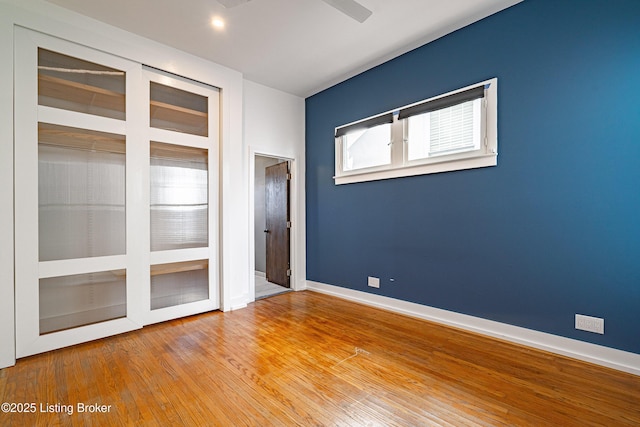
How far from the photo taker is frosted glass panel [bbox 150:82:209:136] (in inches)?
131

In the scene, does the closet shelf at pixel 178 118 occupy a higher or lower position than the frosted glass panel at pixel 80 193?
higher

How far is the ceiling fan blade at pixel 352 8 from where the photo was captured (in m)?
2.43

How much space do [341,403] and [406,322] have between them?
170 centimetres

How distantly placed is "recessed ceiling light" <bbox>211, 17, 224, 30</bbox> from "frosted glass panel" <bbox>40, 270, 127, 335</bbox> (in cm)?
277

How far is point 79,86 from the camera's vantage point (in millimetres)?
2814

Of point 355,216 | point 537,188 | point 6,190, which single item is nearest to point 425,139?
point 537,188

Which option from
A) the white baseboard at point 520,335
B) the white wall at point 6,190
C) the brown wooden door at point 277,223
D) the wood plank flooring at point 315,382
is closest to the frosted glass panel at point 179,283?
the wood plank flooring at point 315,382

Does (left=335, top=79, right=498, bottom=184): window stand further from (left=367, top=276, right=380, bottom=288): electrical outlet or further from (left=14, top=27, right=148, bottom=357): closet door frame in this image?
(left=14, top=27, right=148, bottom=357): closet door frame

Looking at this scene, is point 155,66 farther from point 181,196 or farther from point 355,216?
point 355,216

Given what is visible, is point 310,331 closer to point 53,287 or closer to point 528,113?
point 53,287

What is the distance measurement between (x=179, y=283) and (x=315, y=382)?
221 cm

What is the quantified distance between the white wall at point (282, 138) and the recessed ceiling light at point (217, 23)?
1.19m

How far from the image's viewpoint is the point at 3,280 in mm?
2387

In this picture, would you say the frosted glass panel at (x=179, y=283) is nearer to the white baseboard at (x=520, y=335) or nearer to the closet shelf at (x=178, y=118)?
the closet shelf at (x=178, y=118)
